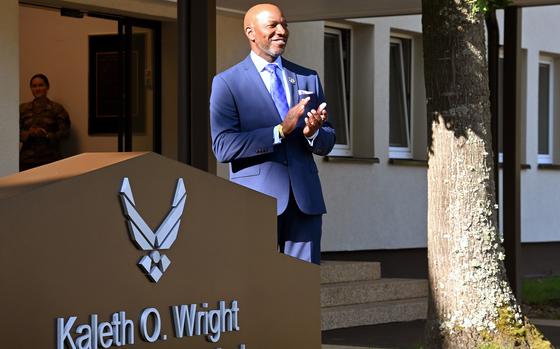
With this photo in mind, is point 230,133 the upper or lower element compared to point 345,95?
lower

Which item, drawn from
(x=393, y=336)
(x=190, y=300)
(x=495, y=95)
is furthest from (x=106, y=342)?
(x=495, y=95)

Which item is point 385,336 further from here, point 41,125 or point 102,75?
point 102,75

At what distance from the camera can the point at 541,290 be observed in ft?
45.1

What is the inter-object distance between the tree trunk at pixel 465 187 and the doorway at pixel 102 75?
5964 mm

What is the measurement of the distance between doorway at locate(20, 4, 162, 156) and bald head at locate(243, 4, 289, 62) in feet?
24.2

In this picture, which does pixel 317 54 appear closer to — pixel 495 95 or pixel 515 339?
pixel 495 95

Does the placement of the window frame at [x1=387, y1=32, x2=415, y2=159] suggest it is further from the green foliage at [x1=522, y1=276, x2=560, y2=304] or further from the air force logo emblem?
the air force logo emblem

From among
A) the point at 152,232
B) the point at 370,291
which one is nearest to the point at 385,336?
the point at 370,291

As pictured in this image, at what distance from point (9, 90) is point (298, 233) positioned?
5.71 metres

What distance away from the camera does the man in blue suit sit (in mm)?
5027

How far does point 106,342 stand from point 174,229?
391 mm

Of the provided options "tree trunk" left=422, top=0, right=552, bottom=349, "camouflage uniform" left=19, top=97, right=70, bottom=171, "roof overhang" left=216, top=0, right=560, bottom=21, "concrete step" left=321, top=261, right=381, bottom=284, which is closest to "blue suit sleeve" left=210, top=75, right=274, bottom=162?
"tree trunk" left=422, top=0, right=552, bottom=349

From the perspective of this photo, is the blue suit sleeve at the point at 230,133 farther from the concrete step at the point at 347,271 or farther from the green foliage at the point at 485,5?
the concrete step at the point at 347,271

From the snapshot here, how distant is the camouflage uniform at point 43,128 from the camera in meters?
11.9
